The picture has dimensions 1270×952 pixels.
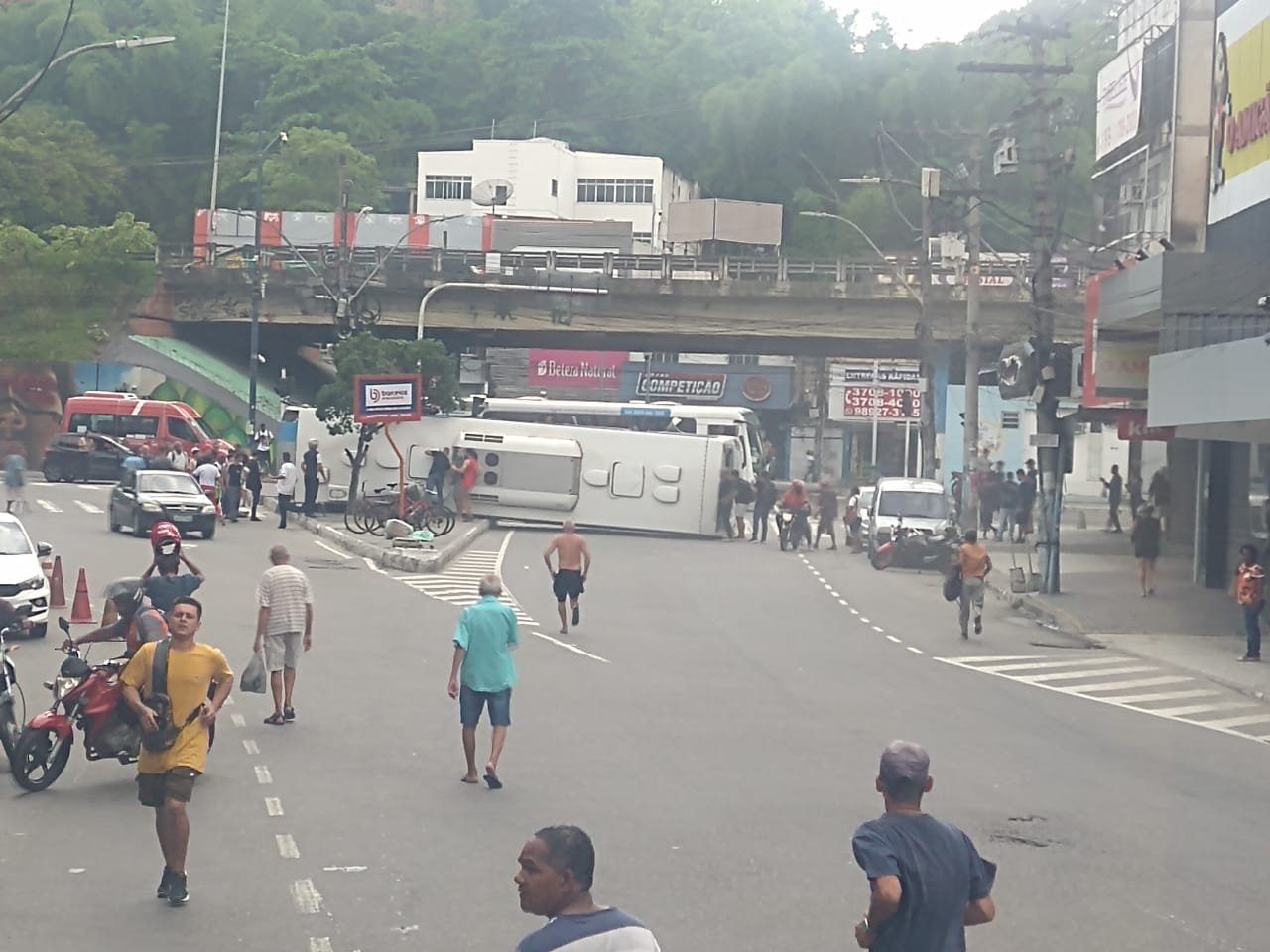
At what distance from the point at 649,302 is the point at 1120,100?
73.5 feet

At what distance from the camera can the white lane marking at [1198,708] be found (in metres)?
18.4

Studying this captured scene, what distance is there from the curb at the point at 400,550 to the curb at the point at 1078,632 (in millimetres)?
10411

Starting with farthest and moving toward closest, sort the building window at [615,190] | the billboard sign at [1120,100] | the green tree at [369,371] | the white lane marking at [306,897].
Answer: the building window at [615,190] < the green tree at [369,371] < the billboard sign at [1120,100] < the white lane marking at [306,897]

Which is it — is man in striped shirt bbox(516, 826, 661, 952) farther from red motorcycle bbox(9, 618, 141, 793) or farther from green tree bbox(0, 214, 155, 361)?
green tree bbox(0, 214, 155, 361)

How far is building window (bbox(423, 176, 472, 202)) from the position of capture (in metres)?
97.6

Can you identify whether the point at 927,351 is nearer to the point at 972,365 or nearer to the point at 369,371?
the point at 972,365

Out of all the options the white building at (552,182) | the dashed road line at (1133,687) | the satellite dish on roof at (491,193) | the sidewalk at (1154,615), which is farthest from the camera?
the white building at (552,182)

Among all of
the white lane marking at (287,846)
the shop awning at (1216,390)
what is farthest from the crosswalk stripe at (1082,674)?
the white lane marking at (287,846)

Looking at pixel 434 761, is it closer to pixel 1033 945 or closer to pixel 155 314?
pixel 1033 945

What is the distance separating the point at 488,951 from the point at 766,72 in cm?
9534

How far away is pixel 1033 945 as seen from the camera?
859cm

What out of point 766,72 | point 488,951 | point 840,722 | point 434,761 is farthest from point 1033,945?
point 766,72

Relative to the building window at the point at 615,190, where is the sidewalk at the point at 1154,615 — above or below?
below

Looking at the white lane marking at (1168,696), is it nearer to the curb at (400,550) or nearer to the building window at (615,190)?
the curb at (400,550)
